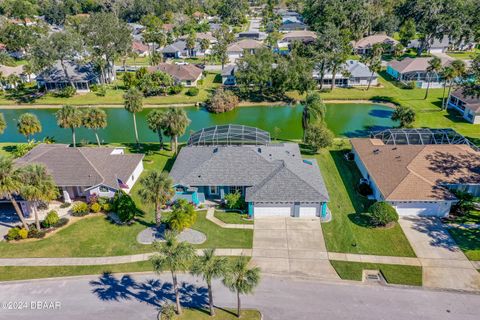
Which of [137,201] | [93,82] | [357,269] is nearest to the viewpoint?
[357,269]

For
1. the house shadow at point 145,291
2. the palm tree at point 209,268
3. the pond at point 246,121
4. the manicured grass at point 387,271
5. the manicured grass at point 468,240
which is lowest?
the house shadow at point 145,291

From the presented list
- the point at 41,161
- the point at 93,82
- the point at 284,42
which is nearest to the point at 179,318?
the point at 41,161

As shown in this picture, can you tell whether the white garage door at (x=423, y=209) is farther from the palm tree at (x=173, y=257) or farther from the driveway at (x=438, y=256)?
the palm tree at (x=173, y=257)

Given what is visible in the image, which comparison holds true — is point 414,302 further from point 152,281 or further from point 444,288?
point 152,281

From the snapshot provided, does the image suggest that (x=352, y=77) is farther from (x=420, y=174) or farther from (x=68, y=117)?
(x=68, y=117)

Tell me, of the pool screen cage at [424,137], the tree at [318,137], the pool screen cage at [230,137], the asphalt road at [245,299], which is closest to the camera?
the asphalt road at [245,299]

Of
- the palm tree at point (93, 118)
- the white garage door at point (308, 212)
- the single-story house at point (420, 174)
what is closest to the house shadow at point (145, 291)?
the white garage door at point (308, 212)

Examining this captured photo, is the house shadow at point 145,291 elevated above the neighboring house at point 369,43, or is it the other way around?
the neighboring house at point 369,43
